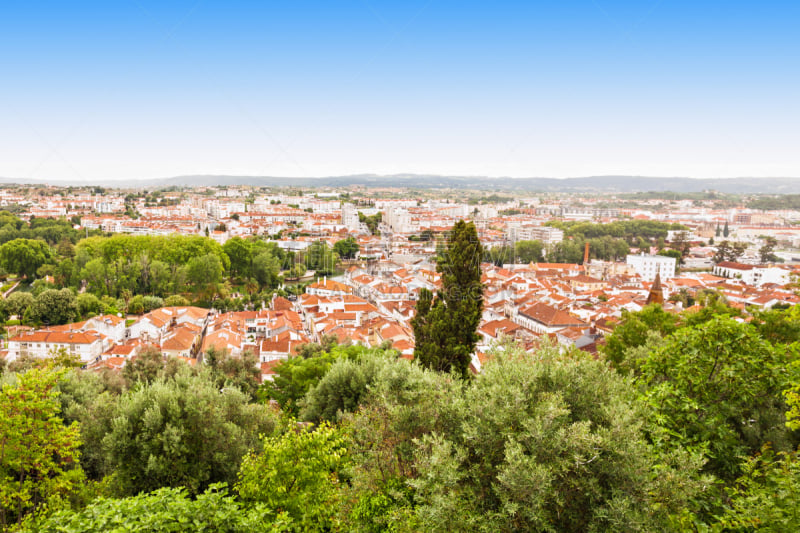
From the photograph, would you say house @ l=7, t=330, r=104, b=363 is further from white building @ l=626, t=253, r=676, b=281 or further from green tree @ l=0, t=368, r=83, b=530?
white building @ l=626, t=253, r=676, b=281

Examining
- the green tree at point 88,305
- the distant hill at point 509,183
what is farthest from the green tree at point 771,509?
the distant hill at point 509,183

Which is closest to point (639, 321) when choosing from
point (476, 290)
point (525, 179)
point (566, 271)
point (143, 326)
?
point (476, 290)

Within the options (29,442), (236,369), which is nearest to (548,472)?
(29,442)

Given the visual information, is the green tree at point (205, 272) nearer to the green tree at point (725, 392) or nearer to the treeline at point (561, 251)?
the treeline at point (561, 251)

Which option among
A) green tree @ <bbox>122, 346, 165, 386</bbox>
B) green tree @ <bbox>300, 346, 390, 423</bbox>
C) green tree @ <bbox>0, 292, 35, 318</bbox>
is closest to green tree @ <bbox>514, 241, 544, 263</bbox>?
green tree @ <bbox>0, 292, 35, 318</bbox>

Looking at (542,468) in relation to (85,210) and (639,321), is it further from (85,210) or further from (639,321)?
(85,210)
